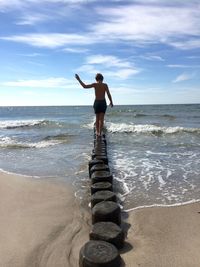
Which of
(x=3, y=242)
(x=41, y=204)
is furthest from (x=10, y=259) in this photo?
(x=41, y=204)

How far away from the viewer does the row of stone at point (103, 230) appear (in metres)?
2.89

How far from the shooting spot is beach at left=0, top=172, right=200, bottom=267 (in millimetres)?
3346

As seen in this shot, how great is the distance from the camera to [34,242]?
3.75m

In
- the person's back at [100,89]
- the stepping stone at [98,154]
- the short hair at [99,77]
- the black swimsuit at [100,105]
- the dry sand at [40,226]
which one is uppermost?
the short hair at [99,77]

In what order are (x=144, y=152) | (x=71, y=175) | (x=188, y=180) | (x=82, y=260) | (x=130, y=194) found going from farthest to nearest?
(x=144, y=152)
(x=71, y=175)
(x=188, y=180)
(x=130, y=194)
(x=82, y=260)

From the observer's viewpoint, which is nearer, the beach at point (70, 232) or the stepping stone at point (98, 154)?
the beach at point (70, 232)

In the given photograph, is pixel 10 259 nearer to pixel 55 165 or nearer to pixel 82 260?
pixel 82 260

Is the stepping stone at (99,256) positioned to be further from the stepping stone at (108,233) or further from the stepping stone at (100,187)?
the stepping stone at (100,187)

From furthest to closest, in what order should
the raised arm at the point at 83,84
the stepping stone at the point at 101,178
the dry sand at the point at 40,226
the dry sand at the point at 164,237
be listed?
the raised arm at the point at 83,84 → the stepping stone at the point at 101,178 → the dry sand at the point at 40,226 → the dry sand at the point at 164,237

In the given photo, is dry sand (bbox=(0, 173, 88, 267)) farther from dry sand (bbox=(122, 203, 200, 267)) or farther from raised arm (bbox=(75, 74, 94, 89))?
raised arm (bbox=(75, 74, 94, 89))

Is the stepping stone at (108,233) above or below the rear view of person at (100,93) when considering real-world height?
below

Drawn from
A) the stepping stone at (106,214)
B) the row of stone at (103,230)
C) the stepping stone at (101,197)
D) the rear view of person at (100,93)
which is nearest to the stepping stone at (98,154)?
the row of stone at (103,230)

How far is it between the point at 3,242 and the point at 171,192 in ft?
9.86

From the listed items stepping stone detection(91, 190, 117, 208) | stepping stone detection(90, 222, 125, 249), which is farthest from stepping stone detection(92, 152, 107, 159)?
stepping stone detection(90, 222, 125, 249)
